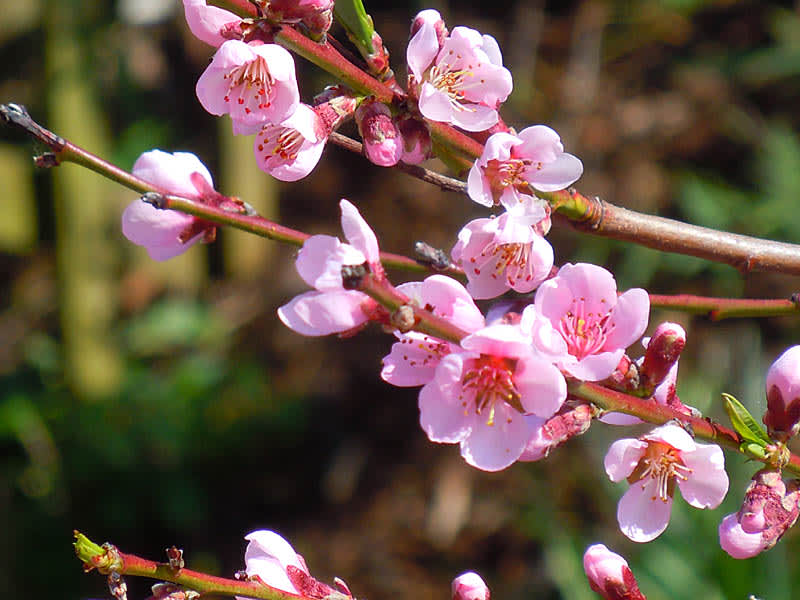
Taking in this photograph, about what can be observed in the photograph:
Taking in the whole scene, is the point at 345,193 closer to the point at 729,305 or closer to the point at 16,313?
the point at 16,313

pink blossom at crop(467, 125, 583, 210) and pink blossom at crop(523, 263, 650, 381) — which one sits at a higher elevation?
pink blossom at crop(467, 125, 583, 210)

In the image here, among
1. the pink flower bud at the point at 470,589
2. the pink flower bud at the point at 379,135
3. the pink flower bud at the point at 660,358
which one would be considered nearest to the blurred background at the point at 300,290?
the pink flower bud at the point at 470,589

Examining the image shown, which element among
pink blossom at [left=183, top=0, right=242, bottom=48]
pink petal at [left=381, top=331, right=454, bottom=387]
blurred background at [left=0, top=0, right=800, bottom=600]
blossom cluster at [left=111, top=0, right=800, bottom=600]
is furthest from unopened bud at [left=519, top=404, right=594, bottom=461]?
blurred background at [left=0, top=0, right=800, bottom=600]

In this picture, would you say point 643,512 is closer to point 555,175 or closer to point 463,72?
point 555,175

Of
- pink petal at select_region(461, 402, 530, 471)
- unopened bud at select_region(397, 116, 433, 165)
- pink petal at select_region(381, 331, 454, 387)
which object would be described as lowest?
pink petal at select_region(461, 402, 530, 471)

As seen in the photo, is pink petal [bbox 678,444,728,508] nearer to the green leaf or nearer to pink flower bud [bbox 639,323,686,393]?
pink flower bud [bbox 639,323,686,393]

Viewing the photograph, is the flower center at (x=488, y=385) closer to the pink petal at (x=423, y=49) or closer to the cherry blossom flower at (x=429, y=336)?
the cherry blossom flower at (x=429, y=336)

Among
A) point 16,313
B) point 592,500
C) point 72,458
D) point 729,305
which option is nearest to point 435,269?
point 729,305
